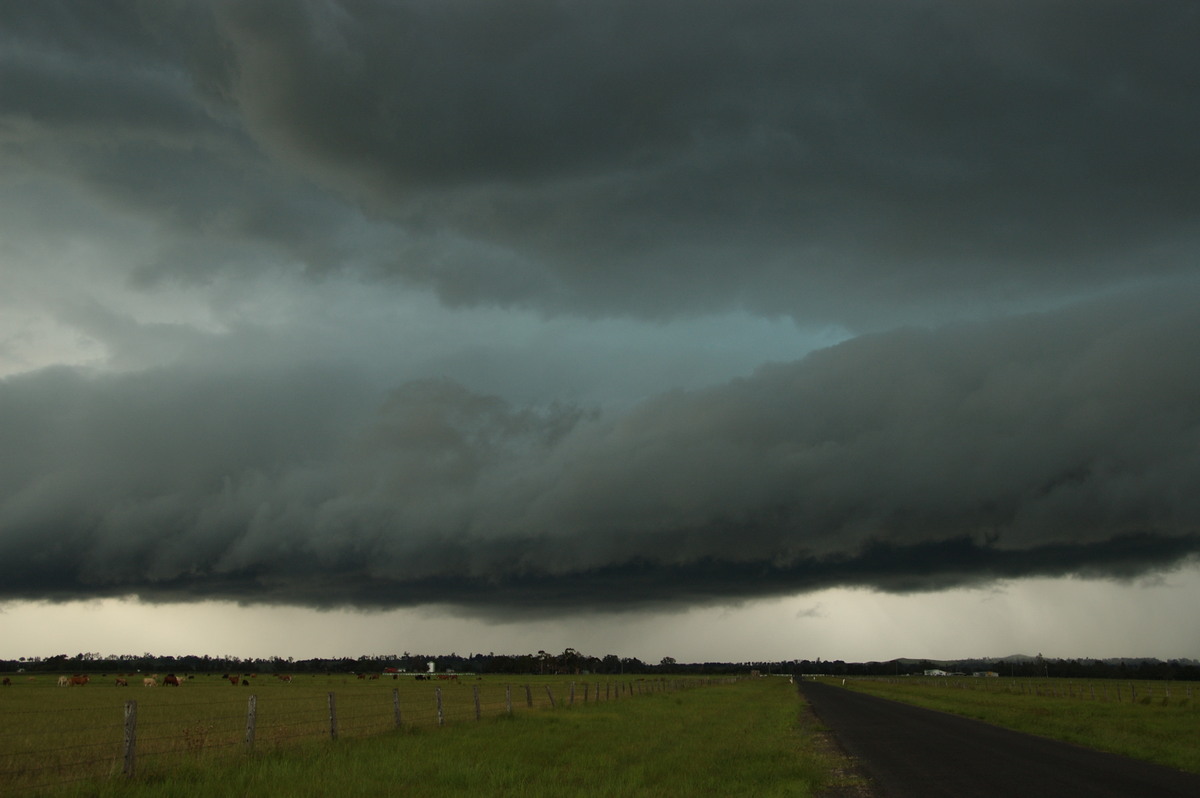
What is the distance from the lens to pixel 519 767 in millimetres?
19781

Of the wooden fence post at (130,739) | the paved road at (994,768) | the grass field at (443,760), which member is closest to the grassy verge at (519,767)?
the grass field at (443,760)

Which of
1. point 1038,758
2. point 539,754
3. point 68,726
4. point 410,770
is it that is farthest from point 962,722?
point 68,726

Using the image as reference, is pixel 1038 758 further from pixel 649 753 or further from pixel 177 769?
pixel 177 769

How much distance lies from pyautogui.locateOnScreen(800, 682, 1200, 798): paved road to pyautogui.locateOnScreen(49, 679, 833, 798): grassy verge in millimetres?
1817

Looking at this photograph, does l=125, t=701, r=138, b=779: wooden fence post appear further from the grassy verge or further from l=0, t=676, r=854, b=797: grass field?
the grassy verge

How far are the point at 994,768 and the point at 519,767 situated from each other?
38.0ft

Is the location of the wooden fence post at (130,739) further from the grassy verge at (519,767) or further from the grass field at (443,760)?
the grassy verge at (519,767)

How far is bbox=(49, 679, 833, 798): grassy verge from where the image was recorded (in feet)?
52.5

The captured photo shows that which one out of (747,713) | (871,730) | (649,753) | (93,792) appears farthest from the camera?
(747,713)

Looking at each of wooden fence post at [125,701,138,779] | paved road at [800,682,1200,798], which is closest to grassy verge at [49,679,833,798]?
wooden fence post at [125,701,138,779]

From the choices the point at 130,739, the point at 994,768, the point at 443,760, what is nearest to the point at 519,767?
the point at 443,760

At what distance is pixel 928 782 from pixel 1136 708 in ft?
156

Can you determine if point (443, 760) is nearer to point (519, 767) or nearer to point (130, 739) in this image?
point (519, 767)

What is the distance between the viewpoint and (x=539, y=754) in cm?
2264
